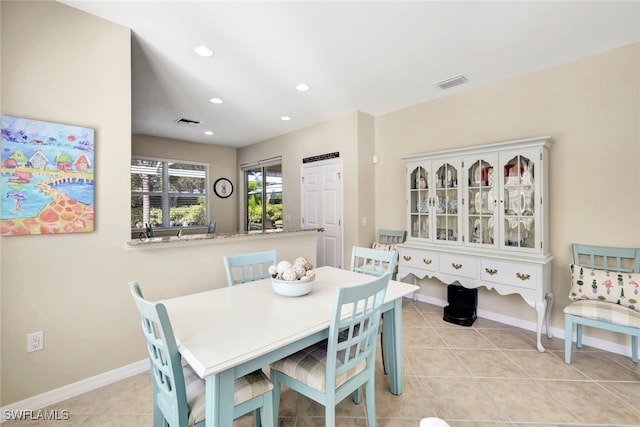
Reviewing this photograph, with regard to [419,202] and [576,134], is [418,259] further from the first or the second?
[576,134]

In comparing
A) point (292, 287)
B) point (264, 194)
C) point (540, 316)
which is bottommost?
point (540, 316)

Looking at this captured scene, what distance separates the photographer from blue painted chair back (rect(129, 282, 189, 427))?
107cm

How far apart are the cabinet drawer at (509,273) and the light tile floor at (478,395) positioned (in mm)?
584

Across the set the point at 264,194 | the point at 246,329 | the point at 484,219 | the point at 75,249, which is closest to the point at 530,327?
the point at 484,219

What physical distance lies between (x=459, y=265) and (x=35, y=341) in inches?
140

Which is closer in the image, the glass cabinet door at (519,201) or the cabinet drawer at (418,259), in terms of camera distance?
the glass cabinet door at (519,201)

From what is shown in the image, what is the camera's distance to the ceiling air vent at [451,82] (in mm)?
3027

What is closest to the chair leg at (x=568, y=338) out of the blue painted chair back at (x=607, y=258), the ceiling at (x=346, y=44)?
the blue painted chair back at (x=607, y=258)

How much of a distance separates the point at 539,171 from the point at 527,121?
0.64 m

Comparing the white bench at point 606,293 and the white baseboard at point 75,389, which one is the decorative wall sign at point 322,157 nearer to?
the white bench at point 606,293

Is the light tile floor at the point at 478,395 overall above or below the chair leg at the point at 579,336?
below

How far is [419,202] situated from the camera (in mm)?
3555

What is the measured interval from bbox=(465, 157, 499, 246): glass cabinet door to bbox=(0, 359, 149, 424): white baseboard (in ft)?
11.0

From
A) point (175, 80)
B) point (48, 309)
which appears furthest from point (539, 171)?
point (48, 309)
